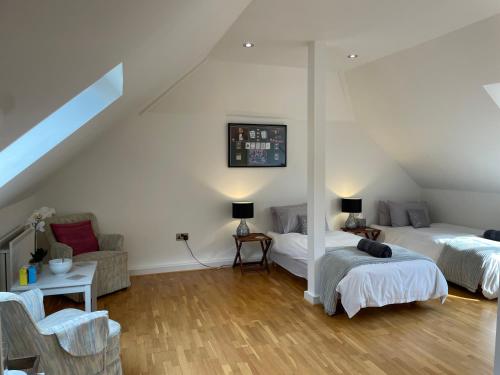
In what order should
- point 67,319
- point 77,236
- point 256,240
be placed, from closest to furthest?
point 67,319, point 77,236, point 256,240

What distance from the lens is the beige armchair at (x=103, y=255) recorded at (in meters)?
3.98

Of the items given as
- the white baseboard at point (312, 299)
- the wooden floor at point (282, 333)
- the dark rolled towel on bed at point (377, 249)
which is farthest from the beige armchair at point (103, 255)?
the dark rolled towel on bed at point (377, 249)

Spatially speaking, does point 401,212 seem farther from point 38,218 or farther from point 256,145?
point 38,218

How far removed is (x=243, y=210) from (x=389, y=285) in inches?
86.5

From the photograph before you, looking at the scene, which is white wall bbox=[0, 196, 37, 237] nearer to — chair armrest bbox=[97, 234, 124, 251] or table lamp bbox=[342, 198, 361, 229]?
chair armrest bbox=[97, 234, 124, 251]

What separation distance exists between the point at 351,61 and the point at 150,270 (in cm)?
386

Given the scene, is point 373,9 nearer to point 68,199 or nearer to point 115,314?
point 115,314

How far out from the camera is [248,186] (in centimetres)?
549

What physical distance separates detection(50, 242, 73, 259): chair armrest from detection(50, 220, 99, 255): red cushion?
0.27 m

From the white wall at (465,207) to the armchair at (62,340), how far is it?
5.37 metres

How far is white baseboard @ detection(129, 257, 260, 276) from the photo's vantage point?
16.5 feet

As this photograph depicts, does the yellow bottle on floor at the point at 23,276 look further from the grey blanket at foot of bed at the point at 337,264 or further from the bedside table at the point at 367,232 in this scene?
the bedside table at the point at 367,232

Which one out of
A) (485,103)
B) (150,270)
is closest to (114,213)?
(150,270)

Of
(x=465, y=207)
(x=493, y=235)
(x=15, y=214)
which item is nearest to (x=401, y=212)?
(x=465, y=207)
